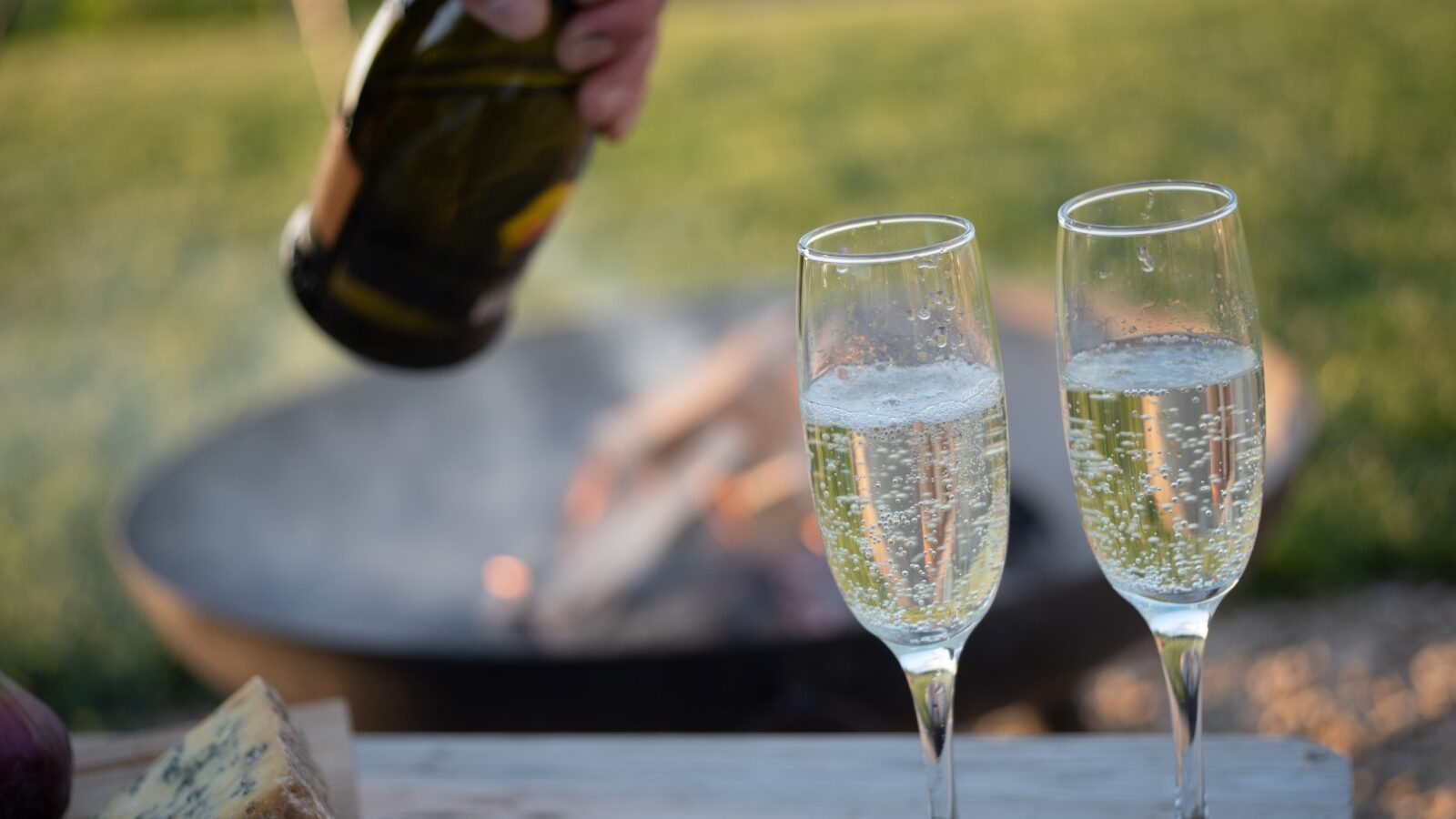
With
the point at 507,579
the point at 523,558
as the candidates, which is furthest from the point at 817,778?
the point at 523,558

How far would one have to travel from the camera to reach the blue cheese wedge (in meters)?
1.12

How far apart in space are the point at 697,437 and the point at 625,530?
0.36 m

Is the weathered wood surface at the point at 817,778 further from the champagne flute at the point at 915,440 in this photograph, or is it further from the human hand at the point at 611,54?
the human hand at the point at 611,54

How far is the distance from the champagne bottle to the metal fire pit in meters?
0.72

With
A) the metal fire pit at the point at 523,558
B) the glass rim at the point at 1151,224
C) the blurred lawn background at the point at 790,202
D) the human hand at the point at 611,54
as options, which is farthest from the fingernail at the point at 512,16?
the blurred lawn background at the point at 790,202

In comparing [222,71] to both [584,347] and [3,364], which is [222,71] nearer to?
[3,364]

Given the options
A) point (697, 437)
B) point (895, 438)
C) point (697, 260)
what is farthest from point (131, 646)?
point (895, 438)

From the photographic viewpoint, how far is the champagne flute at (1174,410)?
1032 millimetres

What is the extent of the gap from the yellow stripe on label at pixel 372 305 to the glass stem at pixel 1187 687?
2.58ft

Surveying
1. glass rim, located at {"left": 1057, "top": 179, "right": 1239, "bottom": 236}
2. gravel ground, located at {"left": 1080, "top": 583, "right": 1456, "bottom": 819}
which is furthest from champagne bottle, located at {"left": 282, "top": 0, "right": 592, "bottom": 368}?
gravel ground, located at {"left": 1080, "top": 583, "right": 1456, "bottom": 819}

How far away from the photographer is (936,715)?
107cm

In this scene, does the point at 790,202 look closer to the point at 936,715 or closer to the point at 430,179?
the point at 430,179

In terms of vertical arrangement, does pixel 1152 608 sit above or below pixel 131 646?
above

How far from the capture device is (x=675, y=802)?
132 centimetres
